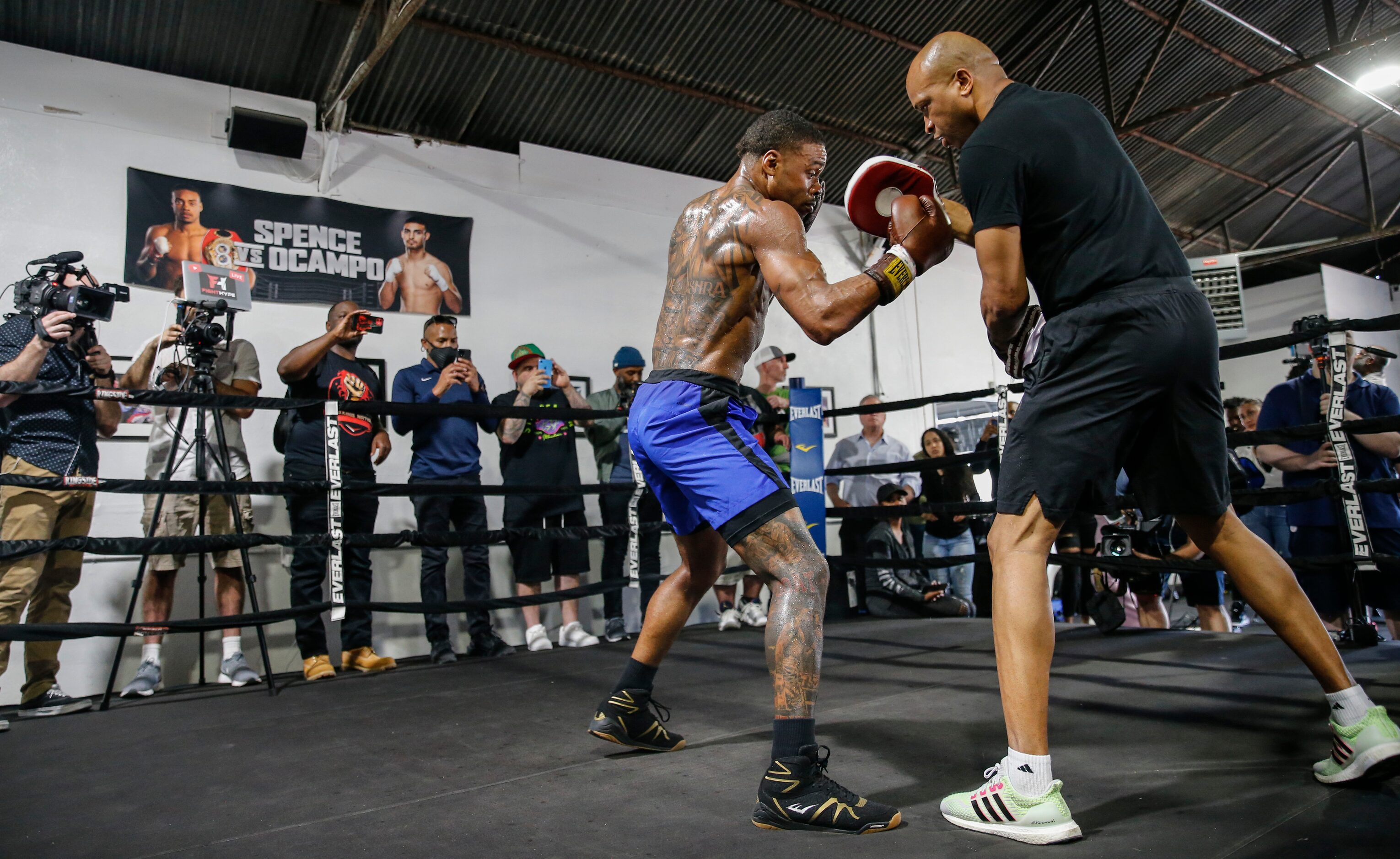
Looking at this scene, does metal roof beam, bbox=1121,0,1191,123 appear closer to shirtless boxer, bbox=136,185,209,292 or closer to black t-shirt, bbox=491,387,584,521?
black t-shirt, bbox=491,387,584,521

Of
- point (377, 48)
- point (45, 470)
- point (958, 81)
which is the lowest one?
point (45, 470)

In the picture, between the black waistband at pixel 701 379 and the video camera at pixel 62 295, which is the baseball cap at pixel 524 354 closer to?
the video camera at pixel 62 295

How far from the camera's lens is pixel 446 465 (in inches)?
164

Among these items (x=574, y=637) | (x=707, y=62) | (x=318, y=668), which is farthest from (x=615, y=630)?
(x=707, y=62)

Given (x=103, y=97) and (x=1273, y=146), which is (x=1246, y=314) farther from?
(x=103, y=97)

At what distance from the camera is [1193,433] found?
155 centimetres

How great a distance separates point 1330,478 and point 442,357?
387 cm

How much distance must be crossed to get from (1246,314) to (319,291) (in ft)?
38.4

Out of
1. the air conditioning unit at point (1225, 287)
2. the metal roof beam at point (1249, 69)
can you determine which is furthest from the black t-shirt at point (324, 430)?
the air conditioning unit at point (1225, 287)

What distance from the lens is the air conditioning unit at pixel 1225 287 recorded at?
8.41 meters

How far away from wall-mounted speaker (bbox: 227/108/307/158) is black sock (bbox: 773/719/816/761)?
15.1 feet

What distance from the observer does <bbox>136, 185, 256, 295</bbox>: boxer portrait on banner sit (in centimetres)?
443

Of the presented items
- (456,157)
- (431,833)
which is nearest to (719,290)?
(431,833)

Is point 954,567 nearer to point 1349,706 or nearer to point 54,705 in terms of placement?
point 1349,706
